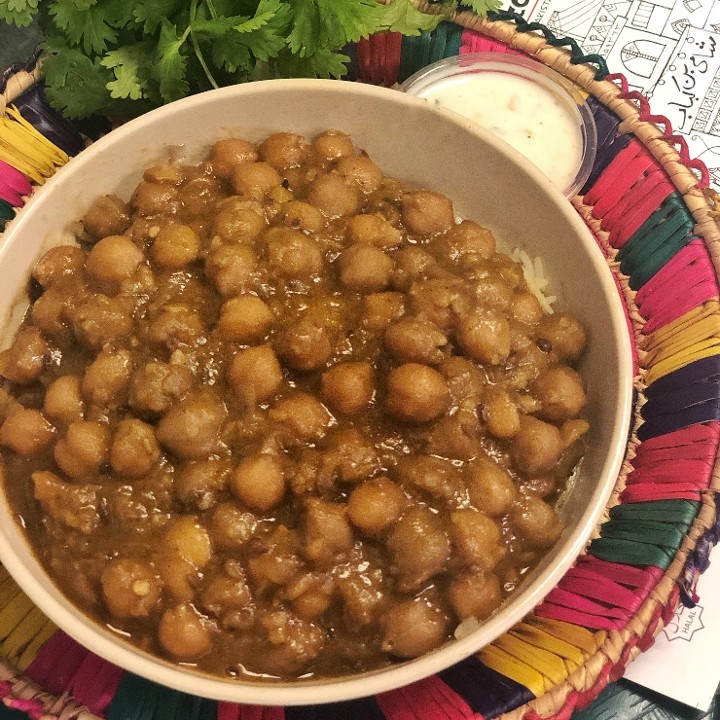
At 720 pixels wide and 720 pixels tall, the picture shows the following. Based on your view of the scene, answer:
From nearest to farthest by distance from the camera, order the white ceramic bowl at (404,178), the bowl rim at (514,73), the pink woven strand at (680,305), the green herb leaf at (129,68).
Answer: the white ceramic bowl at (404,178)
the pink woven strand at (680,305)
the green herb leaf at (129,68)
the bowl rim at (514,73)

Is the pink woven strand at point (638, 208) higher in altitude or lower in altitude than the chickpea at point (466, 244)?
higher

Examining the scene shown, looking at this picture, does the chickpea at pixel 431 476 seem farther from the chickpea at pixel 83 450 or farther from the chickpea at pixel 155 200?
the chickpea at pixel 155 200

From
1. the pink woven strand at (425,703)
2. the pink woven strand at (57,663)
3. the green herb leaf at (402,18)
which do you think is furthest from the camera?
the green herb leaf at (402,18)

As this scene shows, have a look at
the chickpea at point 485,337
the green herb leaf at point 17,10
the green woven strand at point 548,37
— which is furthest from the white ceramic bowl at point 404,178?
the green woven strand at point 548,37

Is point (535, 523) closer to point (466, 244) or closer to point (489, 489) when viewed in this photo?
point (489, 489)

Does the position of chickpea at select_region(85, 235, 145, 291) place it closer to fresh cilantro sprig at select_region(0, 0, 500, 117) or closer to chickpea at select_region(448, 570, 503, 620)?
fresh cilantro sprig at select_region(0, 0, 500, 117)

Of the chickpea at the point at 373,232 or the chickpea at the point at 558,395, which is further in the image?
the chickpea at the point at 373,232

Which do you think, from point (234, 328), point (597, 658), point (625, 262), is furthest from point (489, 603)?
point (625, 262)

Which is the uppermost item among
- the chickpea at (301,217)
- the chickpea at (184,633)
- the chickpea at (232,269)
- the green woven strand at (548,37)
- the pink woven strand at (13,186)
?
the green woven strand at (548,37)
